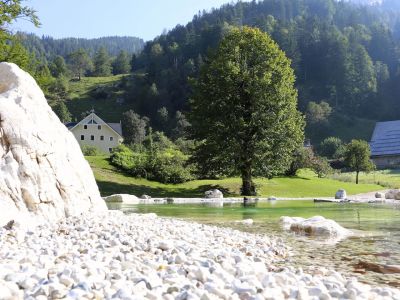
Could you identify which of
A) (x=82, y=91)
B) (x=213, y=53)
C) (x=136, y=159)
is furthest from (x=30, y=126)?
(x=82, y=91)

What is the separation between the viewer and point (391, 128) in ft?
400

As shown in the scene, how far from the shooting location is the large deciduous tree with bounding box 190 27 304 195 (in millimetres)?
38469

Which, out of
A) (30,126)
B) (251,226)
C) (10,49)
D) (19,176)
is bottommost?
(251,226)

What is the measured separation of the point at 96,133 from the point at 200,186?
6832cm

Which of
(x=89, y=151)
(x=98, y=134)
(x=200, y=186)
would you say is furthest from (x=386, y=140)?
(x=200, y=186)

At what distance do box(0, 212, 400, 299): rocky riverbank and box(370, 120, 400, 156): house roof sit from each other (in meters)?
110

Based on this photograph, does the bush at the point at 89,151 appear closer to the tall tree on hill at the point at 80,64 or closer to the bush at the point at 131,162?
the bush at the point at 131,162

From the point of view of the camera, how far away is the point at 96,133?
106938 mm

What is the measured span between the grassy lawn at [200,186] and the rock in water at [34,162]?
71.6 ft

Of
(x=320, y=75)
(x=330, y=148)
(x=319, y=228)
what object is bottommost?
(x=319, y=228)

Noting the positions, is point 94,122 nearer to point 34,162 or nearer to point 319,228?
point 34,162

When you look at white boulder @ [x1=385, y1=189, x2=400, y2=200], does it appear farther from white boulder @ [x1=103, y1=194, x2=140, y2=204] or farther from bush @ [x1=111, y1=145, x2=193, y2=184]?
white boulder @ [x1=103, y1=194, x2=140, y2=204]

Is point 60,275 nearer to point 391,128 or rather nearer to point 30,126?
point 30,126

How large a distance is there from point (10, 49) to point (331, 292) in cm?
3589
